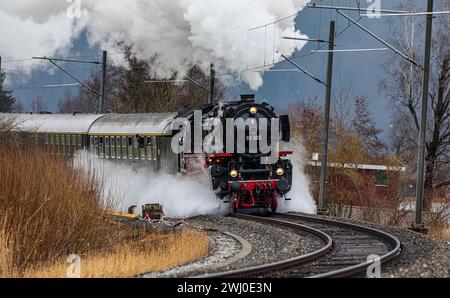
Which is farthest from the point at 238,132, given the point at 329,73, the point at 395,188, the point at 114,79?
the point at 114,79

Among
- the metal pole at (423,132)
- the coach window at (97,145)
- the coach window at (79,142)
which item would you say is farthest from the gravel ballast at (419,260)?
the coach window at (79,142)

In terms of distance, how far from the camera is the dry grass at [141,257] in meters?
10.7

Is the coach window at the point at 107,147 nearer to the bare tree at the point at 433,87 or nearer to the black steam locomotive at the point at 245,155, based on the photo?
the black steam locomotive at the point at 245,155

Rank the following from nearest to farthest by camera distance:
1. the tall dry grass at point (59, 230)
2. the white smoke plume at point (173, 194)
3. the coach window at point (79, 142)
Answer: the tall dry grass at point (59, 230), the white smoke plume at point (173, 194), the coach window at point (79, 142)

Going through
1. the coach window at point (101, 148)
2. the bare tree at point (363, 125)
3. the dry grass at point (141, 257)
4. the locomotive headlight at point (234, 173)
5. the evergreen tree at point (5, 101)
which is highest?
the evergreen tree at point (5, 101)

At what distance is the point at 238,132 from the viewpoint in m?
18.5

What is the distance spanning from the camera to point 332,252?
1272cm

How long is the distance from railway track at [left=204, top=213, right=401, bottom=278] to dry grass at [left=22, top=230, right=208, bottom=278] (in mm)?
1781

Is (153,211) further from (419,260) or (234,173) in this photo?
(419,260)

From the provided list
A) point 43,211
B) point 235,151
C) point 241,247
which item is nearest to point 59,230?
point 43,211

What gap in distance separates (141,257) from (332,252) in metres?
3.43

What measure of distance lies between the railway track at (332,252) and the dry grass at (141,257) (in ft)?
5.84
